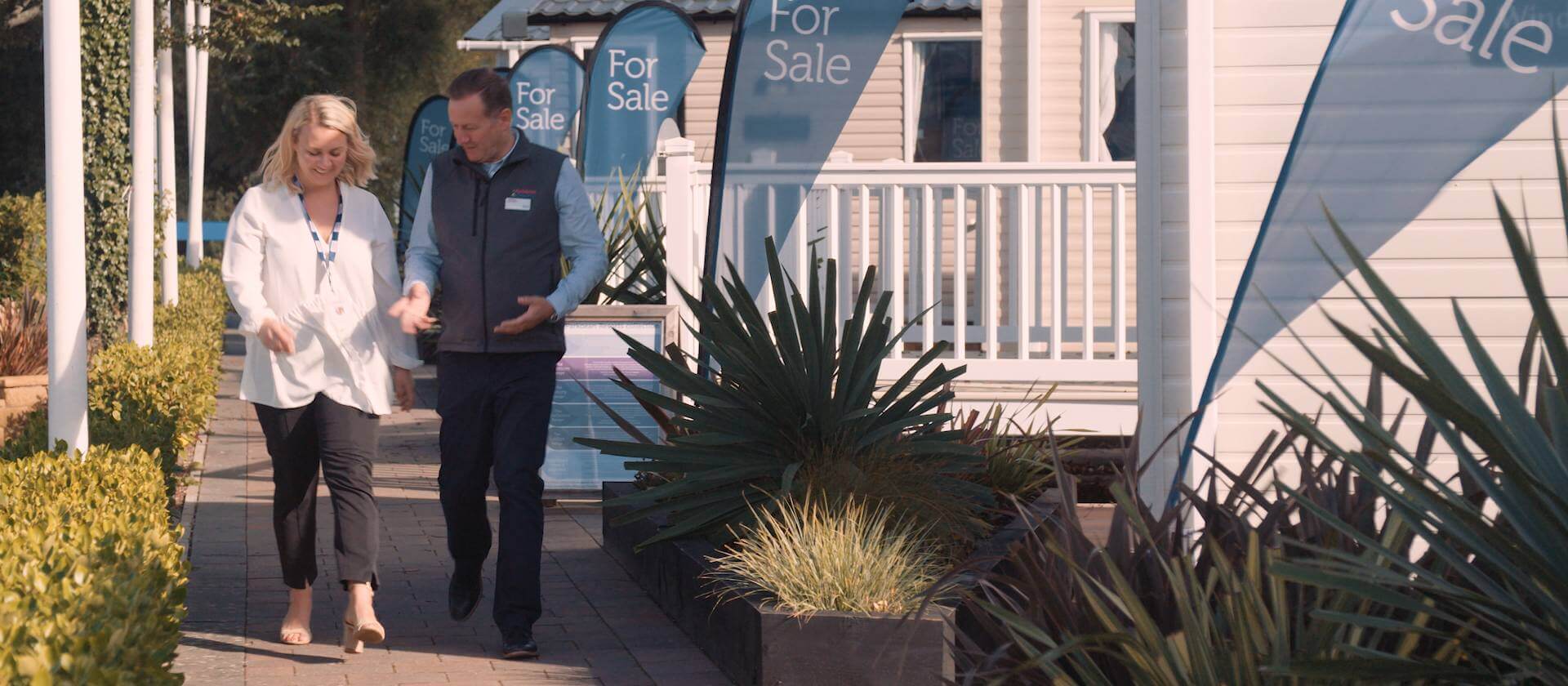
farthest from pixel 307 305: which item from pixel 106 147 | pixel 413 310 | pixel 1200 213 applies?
pixel 106 147

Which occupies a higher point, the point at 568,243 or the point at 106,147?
the point at 106,147

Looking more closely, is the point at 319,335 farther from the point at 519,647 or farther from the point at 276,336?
the point at 519,647

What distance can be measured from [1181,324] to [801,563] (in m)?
1.41

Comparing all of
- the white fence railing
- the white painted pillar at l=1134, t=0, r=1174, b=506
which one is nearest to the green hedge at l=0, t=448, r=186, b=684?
the white painted pillar at l=1134, t=0, r=1174, b=506

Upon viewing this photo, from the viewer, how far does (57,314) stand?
580cm

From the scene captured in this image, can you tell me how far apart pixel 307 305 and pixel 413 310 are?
1.15ft

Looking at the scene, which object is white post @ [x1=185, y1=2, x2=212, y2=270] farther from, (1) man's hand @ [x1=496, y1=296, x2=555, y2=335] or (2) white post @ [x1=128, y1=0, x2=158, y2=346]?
(1) man's hand @ [x1=496, y1=296, x2=555, y2=335]

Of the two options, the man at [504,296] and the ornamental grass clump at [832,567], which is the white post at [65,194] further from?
the ornamental grass clump at [832,567]

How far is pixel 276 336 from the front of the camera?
200 inches

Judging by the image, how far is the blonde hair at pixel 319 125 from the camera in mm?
5277

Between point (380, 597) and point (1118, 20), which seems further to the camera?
point (1118, 20)

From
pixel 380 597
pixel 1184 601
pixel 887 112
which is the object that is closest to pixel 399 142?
pixel 887 112

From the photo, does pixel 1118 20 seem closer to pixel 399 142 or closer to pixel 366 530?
pixel 366 530

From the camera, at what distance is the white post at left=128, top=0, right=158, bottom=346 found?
11.4 metres
